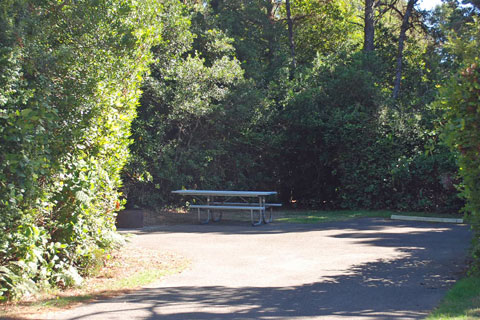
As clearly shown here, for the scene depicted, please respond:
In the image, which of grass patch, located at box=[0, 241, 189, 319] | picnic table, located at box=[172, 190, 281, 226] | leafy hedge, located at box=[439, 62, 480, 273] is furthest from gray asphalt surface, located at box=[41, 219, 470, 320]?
picnic table, located at box=[172, 190, 281, 226]

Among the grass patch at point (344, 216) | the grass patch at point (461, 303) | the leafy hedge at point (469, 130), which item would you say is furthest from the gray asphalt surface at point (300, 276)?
the grass patch at point (344, 216)

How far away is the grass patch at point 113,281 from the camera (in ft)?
19.7

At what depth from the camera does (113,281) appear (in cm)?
765

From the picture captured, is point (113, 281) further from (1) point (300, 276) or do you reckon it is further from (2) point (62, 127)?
(1) point (300, 276)

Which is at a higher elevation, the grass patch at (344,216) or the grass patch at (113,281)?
the grass patch at (344,216)

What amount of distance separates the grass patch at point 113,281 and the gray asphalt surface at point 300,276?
0.95 feet

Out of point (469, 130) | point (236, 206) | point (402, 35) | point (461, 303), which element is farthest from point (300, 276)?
point (402, 35)

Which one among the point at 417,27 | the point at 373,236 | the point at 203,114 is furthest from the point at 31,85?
the point at 417,27

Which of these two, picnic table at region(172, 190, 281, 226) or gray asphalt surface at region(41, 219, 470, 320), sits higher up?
picnic table at region(172, 190, 281, 226)

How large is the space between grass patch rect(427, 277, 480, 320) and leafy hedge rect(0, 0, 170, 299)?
15.9 feet

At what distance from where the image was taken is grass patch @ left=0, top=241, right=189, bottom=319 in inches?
237

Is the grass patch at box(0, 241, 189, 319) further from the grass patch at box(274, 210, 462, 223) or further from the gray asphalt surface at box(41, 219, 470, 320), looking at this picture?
the grass patch at box(274, 210, 462, 223)

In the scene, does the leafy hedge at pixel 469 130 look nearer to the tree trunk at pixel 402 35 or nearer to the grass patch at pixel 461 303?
the grass patch at pixel 461 303

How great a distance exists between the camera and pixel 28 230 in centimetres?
629
